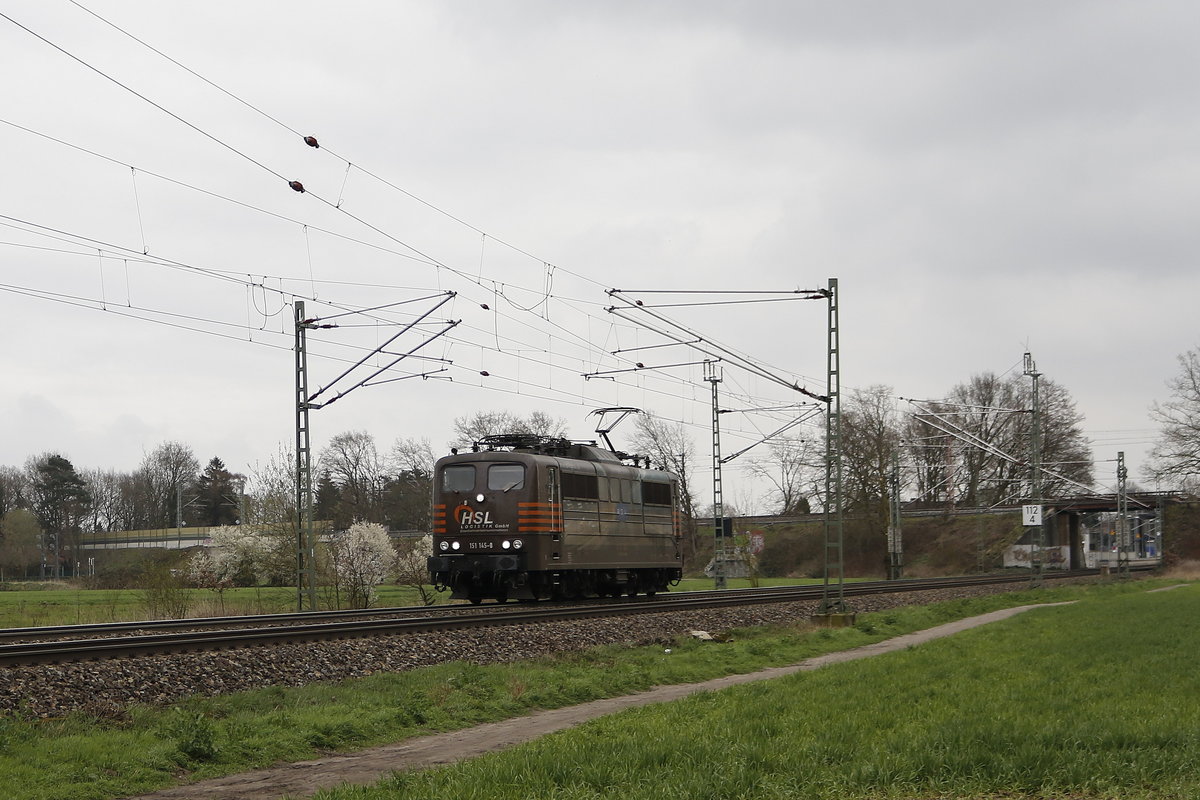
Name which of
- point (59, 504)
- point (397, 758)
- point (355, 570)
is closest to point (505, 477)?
point (355, 570)

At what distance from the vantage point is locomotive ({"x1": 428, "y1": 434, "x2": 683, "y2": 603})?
2836cm

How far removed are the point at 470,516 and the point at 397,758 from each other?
58.9 feet

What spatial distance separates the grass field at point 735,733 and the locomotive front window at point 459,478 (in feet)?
36.9

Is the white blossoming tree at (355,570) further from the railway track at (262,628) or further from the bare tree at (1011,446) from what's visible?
the bare tree at (1011,446)

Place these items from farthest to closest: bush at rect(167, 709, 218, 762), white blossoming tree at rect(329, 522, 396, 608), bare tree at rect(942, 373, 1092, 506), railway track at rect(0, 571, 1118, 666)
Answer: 1. bare tree at rect(942, 373, 1092, 506)
2. white blossoming tree at rect(329, 522, 396, 608)
3. railway track at rect(0, 571, 1118, 666)
4. bush at rect(167, 709, 218, 762)

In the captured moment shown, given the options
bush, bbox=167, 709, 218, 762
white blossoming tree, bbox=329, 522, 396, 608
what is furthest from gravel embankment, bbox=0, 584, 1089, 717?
white blossoming tree, bbox=329, 522, 396, 608

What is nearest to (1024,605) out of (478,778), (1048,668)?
(1048,668)

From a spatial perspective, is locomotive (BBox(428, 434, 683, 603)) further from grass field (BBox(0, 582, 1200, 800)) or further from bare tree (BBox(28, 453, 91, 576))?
bare tree (BBox(28, 453, 91, 576))

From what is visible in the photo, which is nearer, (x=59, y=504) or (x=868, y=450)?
(x=868, y=450)

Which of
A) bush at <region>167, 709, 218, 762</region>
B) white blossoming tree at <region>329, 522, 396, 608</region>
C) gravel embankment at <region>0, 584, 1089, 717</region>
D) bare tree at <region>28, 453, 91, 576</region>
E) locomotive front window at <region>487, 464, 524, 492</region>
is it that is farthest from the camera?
bare tree at <region>28, 453, 91, 576</region>

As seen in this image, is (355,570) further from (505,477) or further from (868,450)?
(868,450)

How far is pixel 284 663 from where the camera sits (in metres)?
16.2

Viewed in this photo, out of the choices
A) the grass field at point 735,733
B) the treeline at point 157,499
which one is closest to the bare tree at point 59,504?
the treeline at point 157,499

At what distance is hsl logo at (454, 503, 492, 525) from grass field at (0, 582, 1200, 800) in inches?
411
